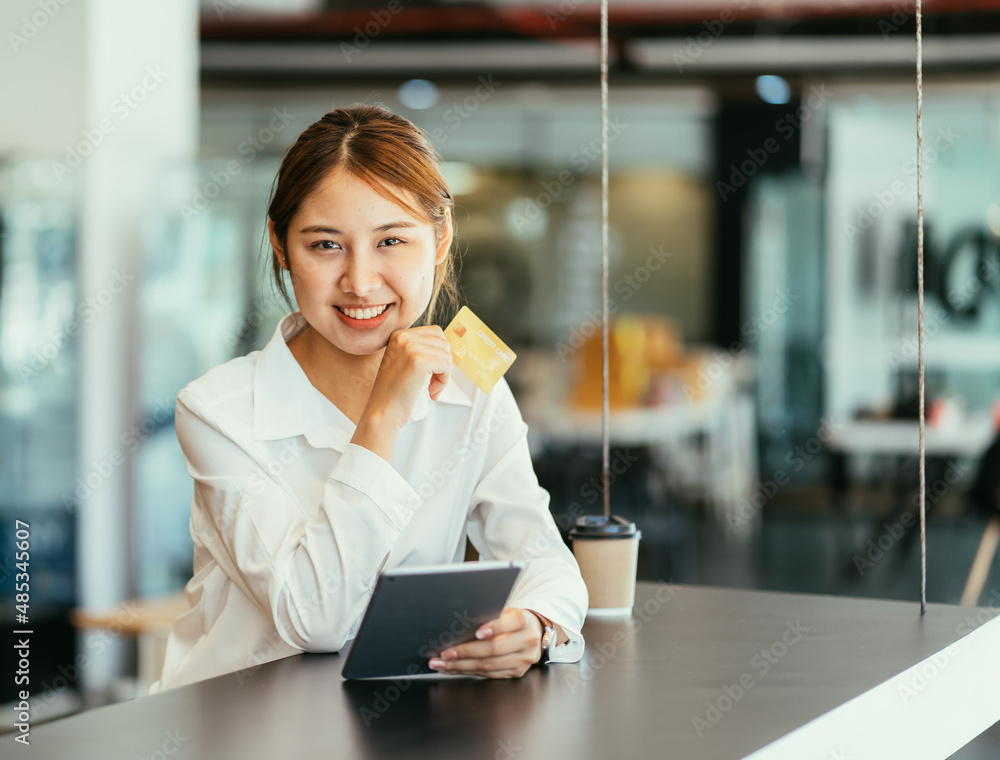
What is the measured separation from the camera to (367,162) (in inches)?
54.0

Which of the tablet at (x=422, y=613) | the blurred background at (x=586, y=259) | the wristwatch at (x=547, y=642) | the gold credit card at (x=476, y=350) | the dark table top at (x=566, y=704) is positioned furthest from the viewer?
the blurred background at (x=586, y=259)

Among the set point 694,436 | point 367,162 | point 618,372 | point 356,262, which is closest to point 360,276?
point 356,262

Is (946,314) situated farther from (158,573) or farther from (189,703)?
(189,703)

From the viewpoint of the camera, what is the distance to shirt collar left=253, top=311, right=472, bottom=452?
136 cm

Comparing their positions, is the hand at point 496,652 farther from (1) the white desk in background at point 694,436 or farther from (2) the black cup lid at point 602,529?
(1) the white desk in background at point 694,436

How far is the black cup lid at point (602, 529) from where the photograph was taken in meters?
1.49

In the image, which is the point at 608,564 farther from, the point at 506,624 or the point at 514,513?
the point at 506,624

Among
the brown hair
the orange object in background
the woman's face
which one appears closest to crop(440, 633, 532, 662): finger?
the woman's face

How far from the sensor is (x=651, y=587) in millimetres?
1634

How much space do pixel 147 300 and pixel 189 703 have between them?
10.8ft

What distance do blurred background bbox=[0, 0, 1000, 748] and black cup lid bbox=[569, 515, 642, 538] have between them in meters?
2.18

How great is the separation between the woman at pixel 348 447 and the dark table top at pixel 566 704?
8 cm

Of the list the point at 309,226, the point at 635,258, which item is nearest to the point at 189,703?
the point at 309,226

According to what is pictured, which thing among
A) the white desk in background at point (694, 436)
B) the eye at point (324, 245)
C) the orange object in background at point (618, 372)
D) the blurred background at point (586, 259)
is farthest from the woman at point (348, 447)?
the white desk in background at point (694, 436)
